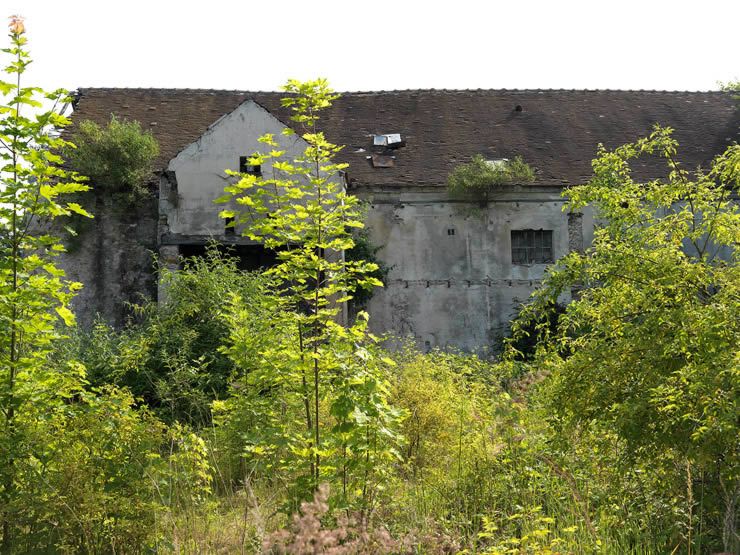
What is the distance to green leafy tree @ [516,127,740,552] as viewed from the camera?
5102 millimetres

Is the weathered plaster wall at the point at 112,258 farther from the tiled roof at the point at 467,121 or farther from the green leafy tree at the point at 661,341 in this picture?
the green leafy tree at the point at 661,341

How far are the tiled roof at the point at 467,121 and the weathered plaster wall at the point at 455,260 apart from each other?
0.66 m

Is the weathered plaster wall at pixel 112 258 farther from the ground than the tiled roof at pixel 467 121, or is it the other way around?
the tiled roof at pixel 467 121

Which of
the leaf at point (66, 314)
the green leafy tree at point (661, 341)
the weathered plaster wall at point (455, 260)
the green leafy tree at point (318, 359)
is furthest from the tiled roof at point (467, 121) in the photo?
the leaf at point (66, 314)

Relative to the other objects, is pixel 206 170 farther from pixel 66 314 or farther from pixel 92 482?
pixel 92 482

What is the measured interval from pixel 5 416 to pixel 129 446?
2.95 feet

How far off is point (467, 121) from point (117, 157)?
32.7 ft

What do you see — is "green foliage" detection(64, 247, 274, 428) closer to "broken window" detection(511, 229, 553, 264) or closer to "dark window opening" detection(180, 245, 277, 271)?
"dark window opening" detection(180, 245, 277, 271)

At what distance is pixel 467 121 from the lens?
22.5m

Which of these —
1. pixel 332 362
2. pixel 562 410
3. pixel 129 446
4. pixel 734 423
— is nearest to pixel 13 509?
pixel 129 446

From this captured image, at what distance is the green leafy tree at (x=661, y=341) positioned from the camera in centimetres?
510

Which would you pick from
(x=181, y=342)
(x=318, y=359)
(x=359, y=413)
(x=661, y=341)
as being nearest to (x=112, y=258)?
(x=181, y=342)

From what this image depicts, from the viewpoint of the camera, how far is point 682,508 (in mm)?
5828

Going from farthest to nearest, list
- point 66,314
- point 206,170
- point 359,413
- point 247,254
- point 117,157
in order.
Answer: point 247,254 < point 117,157 < point 206,170 < point 66,314 < point 359,413
